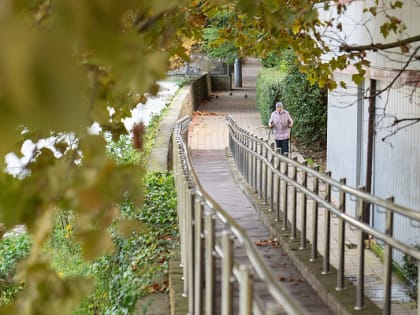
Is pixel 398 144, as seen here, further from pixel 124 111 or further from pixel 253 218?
pixel 124 111

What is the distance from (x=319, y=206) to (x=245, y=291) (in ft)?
17.4

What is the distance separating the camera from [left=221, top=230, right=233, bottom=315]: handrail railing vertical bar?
314 centimetres

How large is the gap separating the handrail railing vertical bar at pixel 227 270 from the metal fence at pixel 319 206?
5.66ft

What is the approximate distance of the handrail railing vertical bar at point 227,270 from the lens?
3137mm

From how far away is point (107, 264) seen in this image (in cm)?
809

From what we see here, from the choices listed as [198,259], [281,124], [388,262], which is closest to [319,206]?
[388,262]

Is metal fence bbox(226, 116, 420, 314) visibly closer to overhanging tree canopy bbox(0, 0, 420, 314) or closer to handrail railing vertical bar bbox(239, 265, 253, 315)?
handrail railing vertical bar bbox(239, 265, 253, 315)

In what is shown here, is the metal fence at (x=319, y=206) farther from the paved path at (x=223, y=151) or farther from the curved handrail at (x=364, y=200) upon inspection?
the paved path at (x=223, y=151)

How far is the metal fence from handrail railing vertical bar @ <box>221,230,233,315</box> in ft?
5.66

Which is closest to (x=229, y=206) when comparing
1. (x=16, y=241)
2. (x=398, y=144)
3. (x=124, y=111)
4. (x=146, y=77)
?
(x=398, y=144)

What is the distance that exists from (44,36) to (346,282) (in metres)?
5.45

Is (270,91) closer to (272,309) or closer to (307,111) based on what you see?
(307,111)

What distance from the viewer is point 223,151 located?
62.3 feet

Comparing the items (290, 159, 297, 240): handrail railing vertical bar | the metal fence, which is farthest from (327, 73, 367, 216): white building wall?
(290, 159, 297, 240): handrail railing vertical bar
